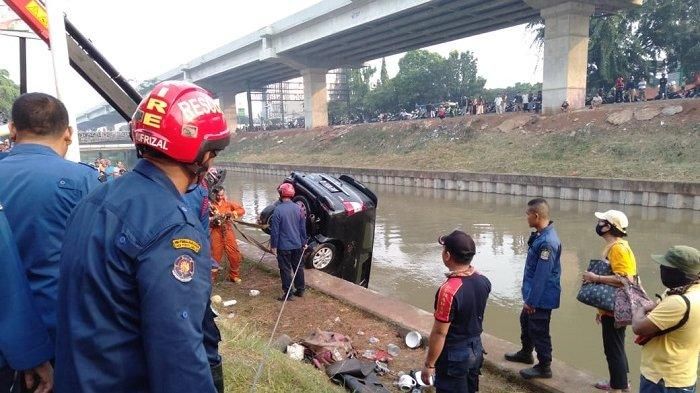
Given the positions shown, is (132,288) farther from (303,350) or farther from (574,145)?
(574,145)

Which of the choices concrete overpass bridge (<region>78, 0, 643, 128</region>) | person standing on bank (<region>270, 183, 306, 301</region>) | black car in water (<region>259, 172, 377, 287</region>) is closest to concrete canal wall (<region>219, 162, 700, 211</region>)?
concrete overpass bridge (<region>78, 0, 643, 128</region>)

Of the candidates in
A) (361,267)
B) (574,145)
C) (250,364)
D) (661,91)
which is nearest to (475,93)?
(661,91)

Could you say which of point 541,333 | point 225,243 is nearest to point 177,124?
point 541,333

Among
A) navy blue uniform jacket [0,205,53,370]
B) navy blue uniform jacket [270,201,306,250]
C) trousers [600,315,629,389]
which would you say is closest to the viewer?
navy blue uniform jacket [0,205,53,370]

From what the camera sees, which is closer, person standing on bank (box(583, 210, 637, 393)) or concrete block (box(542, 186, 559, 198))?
person standing on bank (box(583, 210, 637, 393))

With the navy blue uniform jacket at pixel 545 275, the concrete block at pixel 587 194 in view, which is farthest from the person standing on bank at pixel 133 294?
the concrete block at pixel 587 194

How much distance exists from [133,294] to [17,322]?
85cm

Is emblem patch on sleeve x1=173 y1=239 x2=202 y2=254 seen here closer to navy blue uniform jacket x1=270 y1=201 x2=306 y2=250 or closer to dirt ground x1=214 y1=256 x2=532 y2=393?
dirt ground x1=214 y1=256 x2=532 y2=393

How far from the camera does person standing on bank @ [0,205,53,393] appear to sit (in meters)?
1.76

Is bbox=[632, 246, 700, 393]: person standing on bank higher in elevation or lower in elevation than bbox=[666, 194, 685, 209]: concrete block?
higher

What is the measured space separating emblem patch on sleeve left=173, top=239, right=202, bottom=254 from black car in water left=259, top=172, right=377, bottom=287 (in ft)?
17.2

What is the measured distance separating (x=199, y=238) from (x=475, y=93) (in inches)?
2170

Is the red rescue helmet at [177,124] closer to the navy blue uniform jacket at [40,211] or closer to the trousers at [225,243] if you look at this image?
the navy blue uniform jacket at [40,211]

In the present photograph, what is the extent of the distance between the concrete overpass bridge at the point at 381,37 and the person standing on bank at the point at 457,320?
23.9 meters
